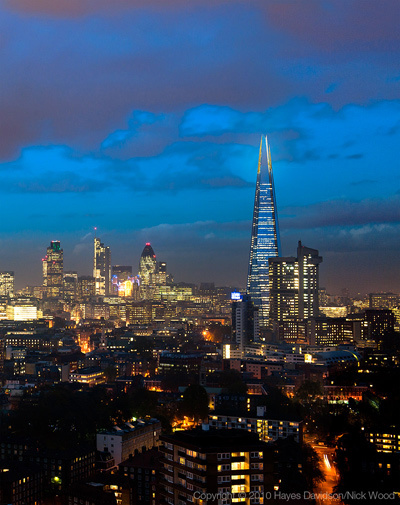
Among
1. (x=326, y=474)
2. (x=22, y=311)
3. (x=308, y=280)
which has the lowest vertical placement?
(x=326, y=474)

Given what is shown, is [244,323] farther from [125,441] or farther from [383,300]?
[383,300]

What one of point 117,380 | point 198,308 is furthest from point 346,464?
point 198,308

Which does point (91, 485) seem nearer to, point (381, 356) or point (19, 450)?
point (19, 450)

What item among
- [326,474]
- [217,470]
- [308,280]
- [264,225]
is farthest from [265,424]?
[264,225]

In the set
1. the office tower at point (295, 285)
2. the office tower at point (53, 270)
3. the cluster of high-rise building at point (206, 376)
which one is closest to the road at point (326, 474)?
the cluster of high-rise building at point (206, 376)

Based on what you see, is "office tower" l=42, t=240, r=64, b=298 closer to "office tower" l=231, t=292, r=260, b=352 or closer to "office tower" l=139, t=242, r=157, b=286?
"office tower" l=139, t=242, r=157, b=286

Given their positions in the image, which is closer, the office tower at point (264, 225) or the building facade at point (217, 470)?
the building facade at point (217, 470)

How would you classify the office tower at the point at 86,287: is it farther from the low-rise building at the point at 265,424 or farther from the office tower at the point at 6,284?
the low-rise building at the point at 265,424
